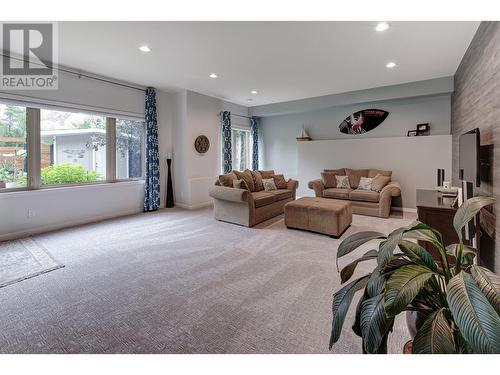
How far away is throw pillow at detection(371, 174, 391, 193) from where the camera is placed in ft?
17.7

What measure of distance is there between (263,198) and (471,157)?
2965mm

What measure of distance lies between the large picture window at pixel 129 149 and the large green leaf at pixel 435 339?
5585mm

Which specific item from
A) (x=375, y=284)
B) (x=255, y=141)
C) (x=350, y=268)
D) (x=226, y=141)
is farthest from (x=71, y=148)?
(x=375, y=284)

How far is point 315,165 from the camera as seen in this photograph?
6941 mm

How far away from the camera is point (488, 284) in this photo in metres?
0.91

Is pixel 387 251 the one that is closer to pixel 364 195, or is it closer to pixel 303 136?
pixel 364 195

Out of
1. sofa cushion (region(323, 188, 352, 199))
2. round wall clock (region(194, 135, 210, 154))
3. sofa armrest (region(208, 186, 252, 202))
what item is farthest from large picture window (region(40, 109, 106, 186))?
sofa cushion (region(323, 188, 352, 199))

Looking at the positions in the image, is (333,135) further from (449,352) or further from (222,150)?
(449,352)

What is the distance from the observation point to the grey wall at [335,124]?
5.52 metres

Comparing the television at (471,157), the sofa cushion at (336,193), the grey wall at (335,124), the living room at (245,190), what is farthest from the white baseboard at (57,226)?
the television at (471,157)

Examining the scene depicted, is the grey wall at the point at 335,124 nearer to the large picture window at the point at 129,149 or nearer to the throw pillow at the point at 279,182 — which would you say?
the throw pillow at the point at 279,182

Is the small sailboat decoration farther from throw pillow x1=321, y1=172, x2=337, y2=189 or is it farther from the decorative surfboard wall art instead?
throw pillow x1=321, y1=172, x2=337, y2=189

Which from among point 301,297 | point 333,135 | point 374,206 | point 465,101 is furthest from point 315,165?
point 301,297

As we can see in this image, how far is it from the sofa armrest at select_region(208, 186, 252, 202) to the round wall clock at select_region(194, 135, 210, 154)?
→ 5.87ft
